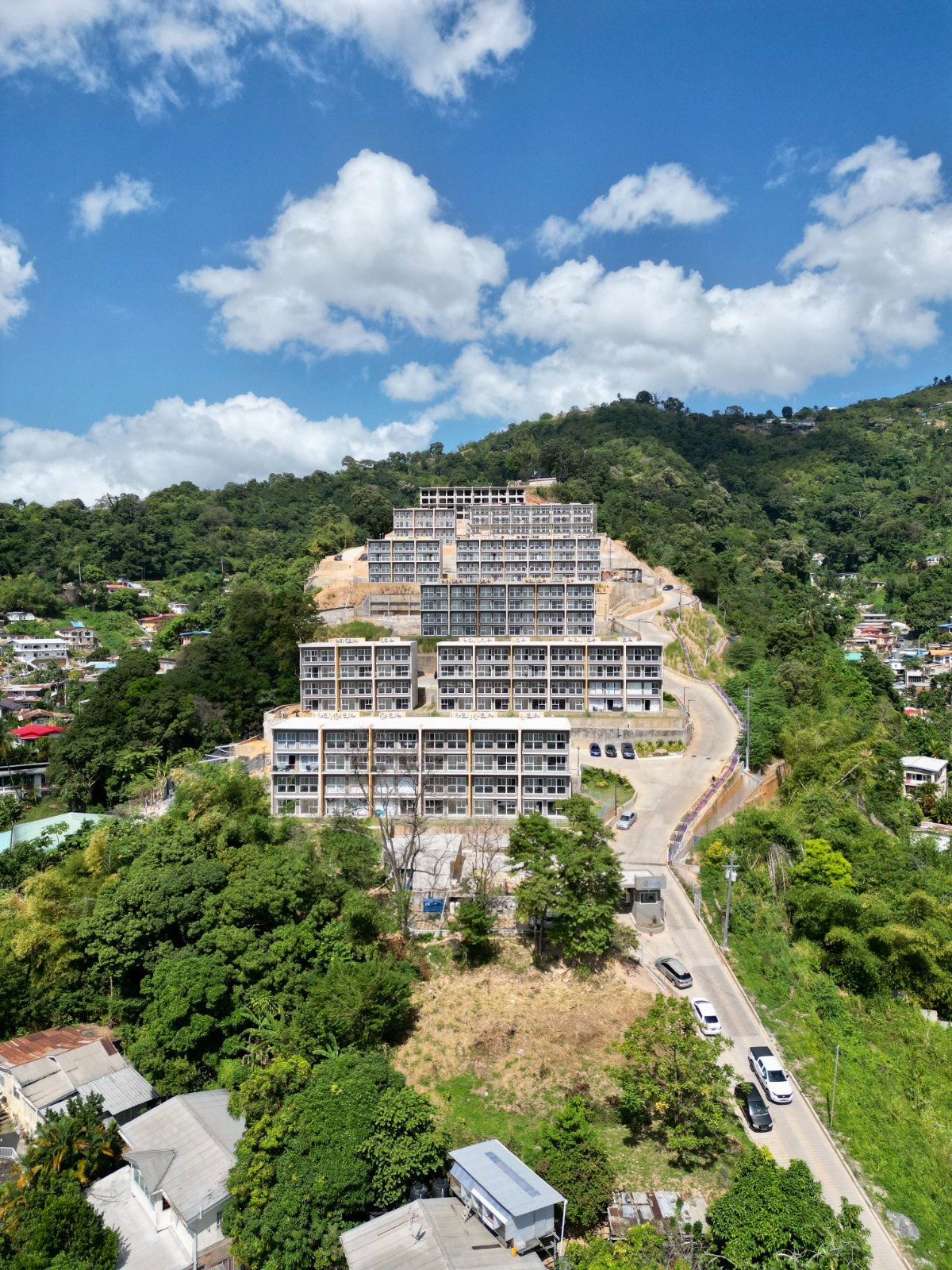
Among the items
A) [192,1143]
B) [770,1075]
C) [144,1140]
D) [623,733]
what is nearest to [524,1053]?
[770,1075]

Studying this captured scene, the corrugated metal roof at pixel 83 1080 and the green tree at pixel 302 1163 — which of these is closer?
the green tree at pixel 302 1163

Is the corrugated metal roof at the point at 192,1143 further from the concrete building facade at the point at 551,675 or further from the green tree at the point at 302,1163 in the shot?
the concrete building facade at the point at 551,675

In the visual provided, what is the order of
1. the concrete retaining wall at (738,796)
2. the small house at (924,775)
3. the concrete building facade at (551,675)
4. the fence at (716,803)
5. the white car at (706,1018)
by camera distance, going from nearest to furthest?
the white car at (706,1018) < the fence at (716,803) < the concrete retaining wall at (738,796) < the concrete building facade at (551,675) < the small house at (924,775)

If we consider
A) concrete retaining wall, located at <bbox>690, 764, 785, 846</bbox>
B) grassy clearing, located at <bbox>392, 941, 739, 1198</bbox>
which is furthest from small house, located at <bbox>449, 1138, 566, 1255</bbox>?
concrete retaining wall, located at <bbox>690, 764, 785, 846</bbox>

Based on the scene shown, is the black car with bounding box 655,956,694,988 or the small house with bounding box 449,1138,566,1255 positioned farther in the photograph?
the black car with bounding box 655,956,694,988

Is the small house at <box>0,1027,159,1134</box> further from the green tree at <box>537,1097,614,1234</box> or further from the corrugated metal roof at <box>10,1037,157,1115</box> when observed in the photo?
the green tree at <box>537,1097,614,1234</box>

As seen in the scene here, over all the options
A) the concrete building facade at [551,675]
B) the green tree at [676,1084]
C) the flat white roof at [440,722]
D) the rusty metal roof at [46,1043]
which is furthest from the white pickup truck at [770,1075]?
the concrete building facade at [551,675]
